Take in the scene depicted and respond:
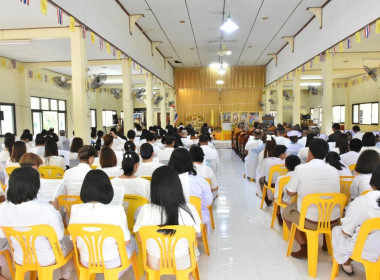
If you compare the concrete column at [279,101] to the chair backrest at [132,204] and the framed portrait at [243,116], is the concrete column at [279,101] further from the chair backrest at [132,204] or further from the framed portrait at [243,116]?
the chair backrest at [132,204]

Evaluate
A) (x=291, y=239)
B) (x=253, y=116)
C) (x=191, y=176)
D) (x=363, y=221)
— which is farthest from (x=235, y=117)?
(x=363, y=221)

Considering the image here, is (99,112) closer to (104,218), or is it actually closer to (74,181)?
(74,181)

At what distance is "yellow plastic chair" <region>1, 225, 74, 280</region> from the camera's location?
2.16 metres

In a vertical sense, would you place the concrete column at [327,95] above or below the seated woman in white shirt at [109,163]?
above

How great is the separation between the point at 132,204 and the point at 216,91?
16354mm

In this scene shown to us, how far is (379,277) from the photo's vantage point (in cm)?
228

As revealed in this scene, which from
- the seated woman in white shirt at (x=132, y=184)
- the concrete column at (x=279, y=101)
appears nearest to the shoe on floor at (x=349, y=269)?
A: the seated woman in white shirt at (x=132, y=184)

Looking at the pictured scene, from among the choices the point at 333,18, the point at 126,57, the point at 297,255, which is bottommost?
the point at 297,255

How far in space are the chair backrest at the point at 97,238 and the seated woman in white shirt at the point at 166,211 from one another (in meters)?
0.15

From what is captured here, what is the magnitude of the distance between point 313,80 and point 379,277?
16.8m

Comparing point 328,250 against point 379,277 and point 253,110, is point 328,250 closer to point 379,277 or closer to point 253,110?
point 379,277

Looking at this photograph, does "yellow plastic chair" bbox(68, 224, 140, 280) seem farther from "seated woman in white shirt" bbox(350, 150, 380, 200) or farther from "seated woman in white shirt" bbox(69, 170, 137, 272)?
"seated woman in white shirt" bbox(350, 150, 380, 200)

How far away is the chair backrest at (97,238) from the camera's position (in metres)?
2.13

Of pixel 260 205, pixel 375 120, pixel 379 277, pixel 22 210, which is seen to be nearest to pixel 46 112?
pixel 260 205
